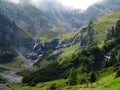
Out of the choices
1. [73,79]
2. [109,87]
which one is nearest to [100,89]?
[109,87]

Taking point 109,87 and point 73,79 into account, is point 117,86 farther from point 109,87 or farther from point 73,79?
point 73,79

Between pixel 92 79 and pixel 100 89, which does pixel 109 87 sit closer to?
pixel 100 89

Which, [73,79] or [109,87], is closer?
[109,87]

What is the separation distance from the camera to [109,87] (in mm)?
52281

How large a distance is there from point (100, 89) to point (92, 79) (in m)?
119

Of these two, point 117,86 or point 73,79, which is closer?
point 117,86

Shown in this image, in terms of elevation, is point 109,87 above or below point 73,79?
below

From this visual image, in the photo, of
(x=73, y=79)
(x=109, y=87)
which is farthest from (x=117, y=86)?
(x=73, y=79)

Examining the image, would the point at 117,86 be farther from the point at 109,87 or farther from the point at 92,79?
the point at 92,79

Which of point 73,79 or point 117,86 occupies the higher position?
point 73,79

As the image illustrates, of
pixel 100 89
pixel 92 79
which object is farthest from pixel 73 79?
pixel 100 89

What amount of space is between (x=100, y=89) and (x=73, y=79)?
118 metres

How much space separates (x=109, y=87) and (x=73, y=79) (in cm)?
11813

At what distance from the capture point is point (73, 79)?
557 ft
